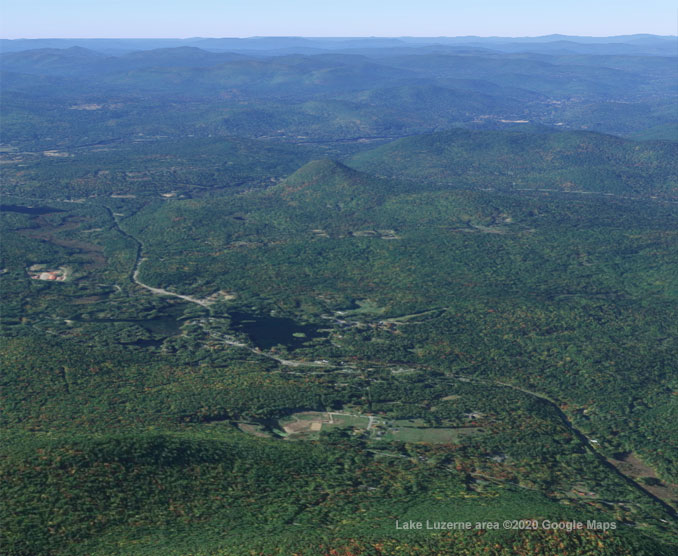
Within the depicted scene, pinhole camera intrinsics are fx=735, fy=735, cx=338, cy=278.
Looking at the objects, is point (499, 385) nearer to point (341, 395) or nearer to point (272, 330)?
point (341, 395)

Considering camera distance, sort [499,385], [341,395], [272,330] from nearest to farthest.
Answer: [341,395]
[499,385]
[272,330]

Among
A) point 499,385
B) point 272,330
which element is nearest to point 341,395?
point 499,385

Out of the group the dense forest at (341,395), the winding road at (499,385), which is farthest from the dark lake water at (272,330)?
the winding road at (499,385)

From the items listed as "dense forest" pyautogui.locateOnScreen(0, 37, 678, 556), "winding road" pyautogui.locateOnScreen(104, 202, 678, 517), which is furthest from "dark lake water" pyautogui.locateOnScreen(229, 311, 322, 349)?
"winding road" pyautogui.locateOnScreen(104, 202, 678, 517)

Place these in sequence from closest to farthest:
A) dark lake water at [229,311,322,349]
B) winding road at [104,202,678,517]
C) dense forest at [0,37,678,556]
A: 1. dense forest at [0,37,678,556]
2. winding road at [104,202,678,517]
3. dark lake water at [229,311,322,349]

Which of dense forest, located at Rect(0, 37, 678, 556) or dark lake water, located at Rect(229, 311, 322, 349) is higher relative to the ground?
dense forest, located at Rect(0, 37, 678, 556)

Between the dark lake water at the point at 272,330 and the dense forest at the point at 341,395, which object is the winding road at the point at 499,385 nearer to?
the dense forest at the point at 341,395

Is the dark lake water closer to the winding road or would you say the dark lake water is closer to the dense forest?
the dense forest

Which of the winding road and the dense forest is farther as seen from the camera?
the winding road
